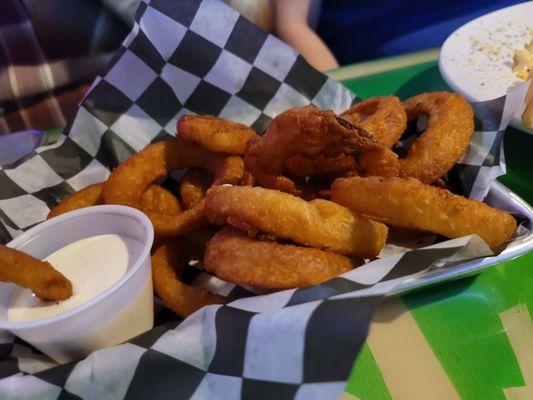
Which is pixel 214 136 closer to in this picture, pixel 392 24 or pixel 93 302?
pixel 93 302

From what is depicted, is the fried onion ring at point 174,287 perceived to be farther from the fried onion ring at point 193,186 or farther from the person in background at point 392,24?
the person in background at point 392,24

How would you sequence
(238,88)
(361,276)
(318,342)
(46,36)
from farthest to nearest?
(46,36) < (238,88) < (361,276) < (318,342)

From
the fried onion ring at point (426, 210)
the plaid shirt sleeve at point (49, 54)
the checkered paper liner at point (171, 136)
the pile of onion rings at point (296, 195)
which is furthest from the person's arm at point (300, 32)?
the fried onion ring at point (426, 210)

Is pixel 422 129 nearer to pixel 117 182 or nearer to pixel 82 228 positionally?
pixel 117 182

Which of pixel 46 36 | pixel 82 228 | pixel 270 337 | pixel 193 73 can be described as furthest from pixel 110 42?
pixel 270 337

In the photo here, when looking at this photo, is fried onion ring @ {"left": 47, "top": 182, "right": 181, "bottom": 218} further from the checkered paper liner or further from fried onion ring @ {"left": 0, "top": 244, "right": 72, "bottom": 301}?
fried onion ring @ {"left": 0, "top": 244, "right": 72, "bottom": 301}
